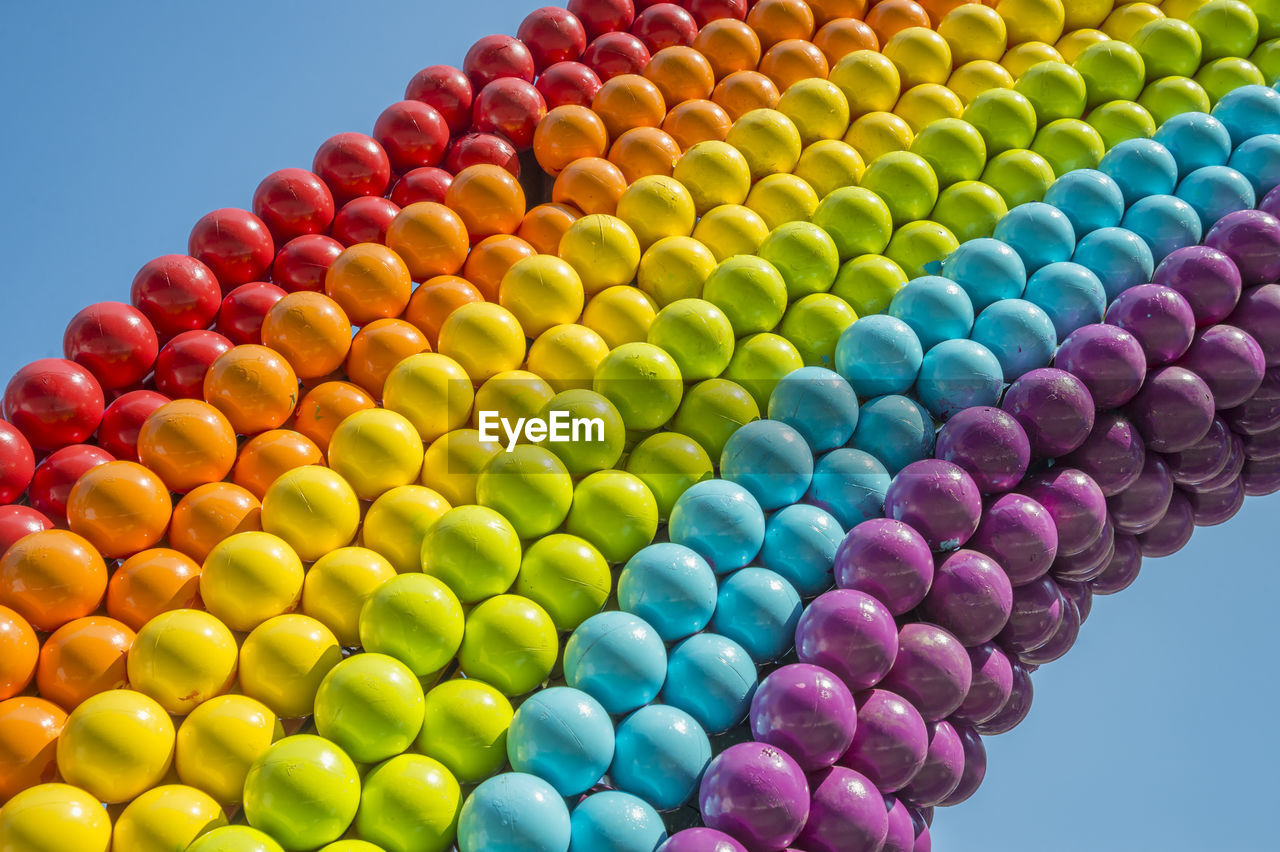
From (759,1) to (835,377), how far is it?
5.18ft

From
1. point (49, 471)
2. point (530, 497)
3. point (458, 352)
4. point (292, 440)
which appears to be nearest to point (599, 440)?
point (530, 497)

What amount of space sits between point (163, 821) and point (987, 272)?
250 centimetres

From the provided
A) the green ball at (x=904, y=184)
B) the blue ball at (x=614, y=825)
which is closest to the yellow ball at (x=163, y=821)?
the blue ball at (x=614, y=825)

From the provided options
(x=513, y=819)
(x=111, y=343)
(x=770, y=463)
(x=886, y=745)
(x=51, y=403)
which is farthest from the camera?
(x=111, y=343)

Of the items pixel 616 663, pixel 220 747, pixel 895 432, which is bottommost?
pixel 220 747

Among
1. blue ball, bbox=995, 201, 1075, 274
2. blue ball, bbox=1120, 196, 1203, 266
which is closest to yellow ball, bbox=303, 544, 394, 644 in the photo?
blue ball, bbox=995, 201, 1075, 274

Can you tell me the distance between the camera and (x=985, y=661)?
3.31 meters

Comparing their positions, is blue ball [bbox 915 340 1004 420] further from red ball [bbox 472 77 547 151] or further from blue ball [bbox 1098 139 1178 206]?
red ball [bbox 472 77 547 151]

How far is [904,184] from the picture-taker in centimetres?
377

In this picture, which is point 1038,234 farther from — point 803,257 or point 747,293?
point 747,293

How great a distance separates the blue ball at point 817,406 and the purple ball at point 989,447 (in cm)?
27

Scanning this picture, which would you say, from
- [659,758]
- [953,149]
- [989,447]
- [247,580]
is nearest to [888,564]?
[989,447]

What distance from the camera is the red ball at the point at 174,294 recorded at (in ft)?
11.9

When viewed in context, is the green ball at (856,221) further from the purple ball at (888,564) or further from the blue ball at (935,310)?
the purple ball at (888,564)
